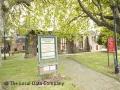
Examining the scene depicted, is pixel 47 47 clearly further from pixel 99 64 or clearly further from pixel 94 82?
pixel 99 64

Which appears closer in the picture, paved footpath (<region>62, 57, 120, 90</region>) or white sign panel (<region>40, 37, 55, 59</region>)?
paved footpath (<region>62, 57, 120, 90</region>)

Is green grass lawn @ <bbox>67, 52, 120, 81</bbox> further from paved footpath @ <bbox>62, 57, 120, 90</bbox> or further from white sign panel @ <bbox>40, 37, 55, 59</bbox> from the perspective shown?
white sign panel @ <bbox>40, 37, 55, 59</bbox>

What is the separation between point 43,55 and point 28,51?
20.8 meters

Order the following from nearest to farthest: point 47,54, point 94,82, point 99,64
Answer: point 94,82
point 47,54
point 99,64

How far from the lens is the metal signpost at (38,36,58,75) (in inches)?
595

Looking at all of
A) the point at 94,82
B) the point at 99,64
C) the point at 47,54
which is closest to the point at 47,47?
the point at 47,54

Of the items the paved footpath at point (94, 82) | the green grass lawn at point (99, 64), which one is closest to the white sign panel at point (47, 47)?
the paved footpath at point (94, 82)

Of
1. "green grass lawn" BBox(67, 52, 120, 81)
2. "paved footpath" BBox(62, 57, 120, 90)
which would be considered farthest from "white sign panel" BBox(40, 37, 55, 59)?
"green grass lawn" BBox(67, 52, 120, 81)

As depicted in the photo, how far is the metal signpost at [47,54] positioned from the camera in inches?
595

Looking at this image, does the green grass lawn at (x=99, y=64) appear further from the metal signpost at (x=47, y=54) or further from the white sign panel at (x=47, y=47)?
the white sign panel at (x=47, y=47)

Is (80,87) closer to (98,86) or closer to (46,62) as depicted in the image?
(98,86)

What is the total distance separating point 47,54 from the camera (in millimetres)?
15602

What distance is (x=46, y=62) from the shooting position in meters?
15.3

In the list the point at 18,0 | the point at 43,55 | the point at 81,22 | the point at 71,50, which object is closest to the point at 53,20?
the point at 81,22
